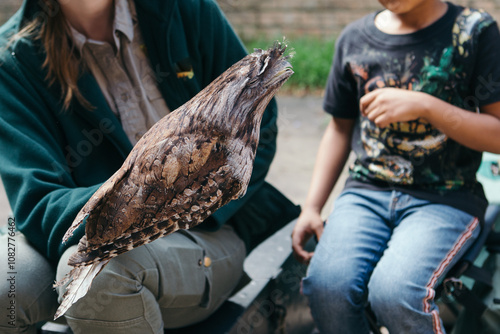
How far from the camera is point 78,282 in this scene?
1.12 meters

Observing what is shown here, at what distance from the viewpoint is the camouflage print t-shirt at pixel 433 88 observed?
1.70 meters

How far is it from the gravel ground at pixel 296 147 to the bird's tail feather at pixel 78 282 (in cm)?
258

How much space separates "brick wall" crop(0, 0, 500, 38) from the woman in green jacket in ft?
17.7

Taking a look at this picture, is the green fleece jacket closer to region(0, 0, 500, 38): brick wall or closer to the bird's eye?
the bird's eye

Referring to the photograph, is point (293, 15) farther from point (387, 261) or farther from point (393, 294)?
point (393, 294)

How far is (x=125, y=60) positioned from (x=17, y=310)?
789 millimetres

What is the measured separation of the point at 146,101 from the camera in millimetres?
1592

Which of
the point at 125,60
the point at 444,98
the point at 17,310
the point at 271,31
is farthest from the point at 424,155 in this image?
the point at 271,31

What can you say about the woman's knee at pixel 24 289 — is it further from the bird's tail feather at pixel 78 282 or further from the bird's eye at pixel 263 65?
the bird's eye at pixel 263 65

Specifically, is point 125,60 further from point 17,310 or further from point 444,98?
point 444,98

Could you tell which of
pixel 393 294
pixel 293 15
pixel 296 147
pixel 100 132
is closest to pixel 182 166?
pixel 100 132

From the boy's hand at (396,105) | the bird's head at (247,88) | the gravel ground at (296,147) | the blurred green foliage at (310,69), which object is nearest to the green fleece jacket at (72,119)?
the boy's hand at (396,105)

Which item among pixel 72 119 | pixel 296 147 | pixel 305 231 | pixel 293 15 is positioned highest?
pixel 72 119

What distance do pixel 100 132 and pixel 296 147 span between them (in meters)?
3.65
